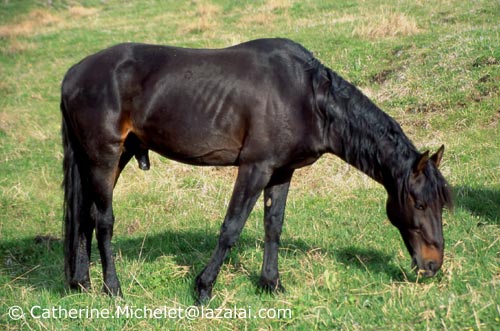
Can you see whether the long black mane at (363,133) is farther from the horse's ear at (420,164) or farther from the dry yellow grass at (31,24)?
the dry yellow grass at (31,24)

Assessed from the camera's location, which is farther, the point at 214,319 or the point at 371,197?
the point at 371,197

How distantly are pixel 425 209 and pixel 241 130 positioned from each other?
1.68 metres

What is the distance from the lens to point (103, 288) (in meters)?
5.62

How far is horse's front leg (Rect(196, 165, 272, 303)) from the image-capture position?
5078mm

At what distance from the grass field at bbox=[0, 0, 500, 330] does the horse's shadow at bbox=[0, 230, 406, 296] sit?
0.02 metres

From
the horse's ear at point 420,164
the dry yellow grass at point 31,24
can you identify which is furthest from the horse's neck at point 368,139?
the dry yellow grass at point 31,24

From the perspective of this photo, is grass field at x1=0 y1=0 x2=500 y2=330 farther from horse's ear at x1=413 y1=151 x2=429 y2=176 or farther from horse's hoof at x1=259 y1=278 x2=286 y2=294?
horse's ear at x1=413 y1=151 x2=429 y2=176

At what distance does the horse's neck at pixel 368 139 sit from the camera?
4953 millimetres

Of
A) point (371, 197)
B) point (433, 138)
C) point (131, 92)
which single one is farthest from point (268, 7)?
point (131, 92)

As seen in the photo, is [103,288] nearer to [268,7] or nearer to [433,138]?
[433,138]

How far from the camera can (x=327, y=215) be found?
7.24m

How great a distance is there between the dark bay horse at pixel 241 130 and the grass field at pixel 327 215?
0.43 meters

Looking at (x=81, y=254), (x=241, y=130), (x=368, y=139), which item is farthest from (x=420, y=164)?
(x=81, y=254)

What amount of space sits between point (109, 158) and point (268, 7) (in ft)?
59.9
